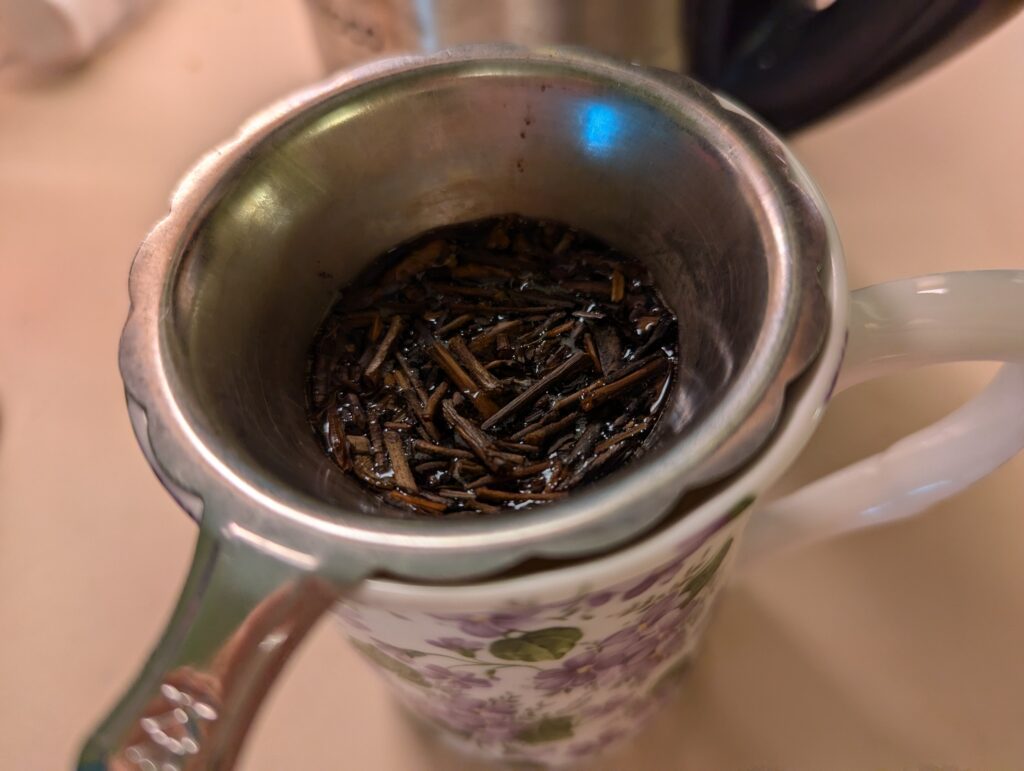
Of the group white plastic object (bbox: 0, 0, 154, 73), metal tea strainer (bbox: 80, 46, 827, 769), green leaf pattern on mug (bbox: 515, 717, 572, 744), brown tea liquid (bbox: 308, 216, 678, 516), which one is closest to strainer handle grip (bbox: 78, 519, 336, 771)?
metal tea strainer (bbox: 80, 46, 827, 769)

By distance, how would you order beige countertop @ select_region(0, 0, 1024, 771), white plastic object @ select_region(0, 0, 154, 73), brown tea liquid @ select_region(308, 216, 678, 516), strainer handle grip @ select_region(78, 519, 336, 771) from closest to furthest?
strainer handle grip @ select_region(78, 519, 336, 771) → brown tea liquid @ select_region(308, 216, 678, 516) → beige countertop @ select_region(0, 0, 1024, 771) → white plastic object @ select_region(0, 0, 154, 73)

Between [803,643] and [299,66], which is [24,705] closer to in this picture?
[803,643]

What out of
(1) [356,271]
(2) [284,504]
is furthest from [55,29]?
(2) [284,504]

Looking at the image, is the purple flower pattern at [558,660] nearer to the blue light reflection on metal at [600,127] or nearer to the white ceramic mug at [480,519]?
the white ceramic mug at [480,519]

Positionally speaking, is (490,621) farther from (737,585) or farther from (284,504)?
(737,585)

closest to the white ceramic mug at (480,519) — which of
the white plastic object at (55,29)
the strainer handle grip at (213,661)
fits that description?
the strainer handle grip at (213,661)

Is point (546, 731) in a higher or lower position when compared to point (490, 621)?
lower

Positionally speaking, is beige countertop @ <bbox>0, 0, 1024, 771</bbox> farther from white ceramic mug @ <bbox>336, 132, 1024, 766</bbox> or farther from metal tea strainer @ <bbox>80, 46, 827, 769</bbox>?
metal tea strainer @ <bbox>80, 46, 827, 769</bbox>

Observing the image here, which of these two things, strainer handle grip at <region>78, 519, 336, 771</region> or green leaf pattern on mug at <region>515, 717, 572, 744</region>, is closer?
strainer handle grip at <region>78, 519, 336, 771</region>
